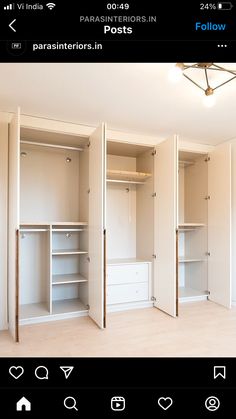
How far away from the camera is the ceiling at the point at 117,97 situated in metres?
1.93

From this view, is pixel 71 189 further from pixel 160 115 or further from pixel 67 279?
pixel 160 115

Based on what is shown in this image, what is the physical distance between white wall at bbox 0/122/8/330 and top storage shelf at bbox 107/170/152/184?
1.26 m

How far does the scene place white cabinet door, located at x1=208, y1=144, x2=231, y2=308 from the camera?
325cm

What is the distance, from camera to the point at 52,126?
2.92 m

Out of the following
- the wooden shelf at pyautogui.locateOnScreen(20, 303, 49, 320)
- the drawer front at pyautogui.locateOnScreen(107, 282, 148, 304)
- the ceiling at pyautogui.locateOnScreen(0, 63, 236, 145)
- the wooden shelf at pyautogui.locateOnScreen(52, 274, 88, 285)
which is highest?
the ceiling at pyautogui.locateOnScreen(0, 63, 236, 145)

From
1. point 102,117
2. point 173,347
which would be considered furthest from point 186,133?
point 173,347
